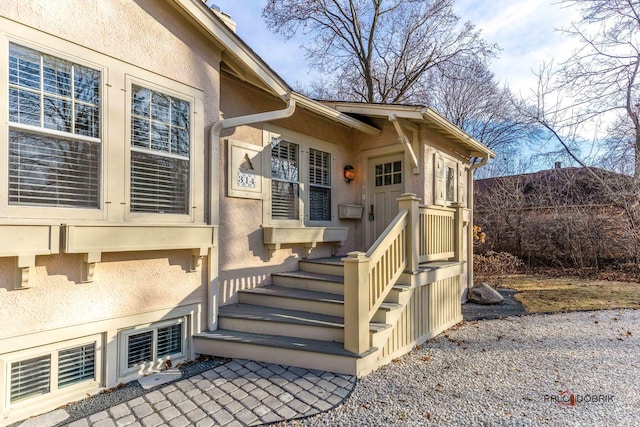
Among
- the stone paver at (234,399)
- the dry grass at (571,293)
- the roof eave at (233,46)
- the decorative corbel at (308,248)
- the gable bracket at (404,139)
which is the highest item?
the roof eave at (233,46)

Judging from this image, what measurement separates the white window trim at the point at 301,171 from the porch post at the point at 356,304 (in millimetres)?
1999

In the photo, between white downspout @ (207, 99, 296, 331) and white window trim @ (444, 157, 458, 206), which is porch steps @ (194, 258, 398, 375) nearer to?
white downspout @ (207, 99, 296, 331)

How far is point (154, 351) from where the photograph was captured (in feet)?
11.4

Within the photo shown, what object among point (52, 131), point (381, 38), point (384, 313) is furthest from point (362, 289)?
point (381, 38)

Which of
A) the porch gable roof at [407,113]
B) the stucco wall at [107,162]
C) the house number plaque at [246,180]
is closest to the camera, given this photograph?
the stucco wall at [107,162]

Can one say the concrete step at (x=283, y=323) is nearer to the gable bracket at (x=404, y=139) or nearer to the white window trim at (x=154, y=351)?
the white window trim at (x=154, y=351)

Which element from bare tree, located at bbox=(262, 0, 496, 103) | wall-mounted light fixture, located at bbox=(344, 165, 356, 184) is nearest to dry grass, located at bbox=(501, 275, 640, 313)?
wall-mounted light fixture, located at bbox=(344, 165, 356, 184)

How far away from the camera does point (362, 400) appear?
2.87 m

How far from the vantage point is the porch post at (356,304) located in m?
3.28

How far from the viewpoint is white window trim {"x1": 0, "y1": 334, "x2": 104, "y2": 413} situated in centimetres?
255

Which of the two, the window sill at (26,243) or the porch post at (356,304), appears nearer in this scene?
the window sill at (26,243)

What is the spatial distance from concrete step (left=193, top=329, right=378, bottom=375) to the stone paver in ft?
0.30

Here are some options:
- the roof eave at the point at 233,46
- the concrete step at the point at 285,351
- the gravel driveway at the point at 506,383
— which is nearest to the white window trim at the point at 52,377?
the concrete step at the point at 285,351

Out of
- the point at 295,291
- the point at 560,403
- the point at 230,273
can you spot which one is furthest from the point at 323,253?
the point at 560,403
